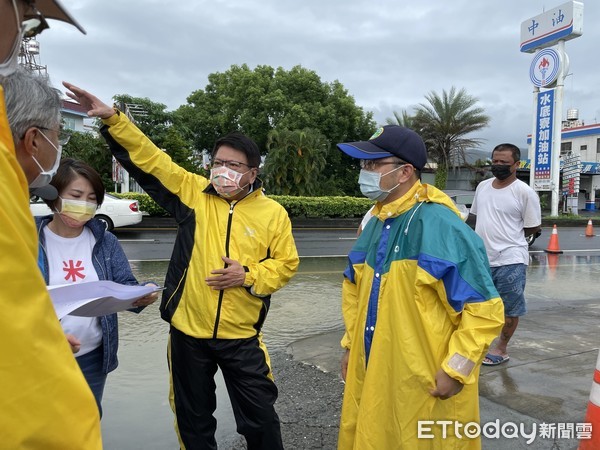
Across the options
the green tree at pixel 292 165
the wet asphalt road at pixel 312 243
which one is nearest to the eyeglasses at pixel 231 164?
the wet asphalt road at pixel 312 243

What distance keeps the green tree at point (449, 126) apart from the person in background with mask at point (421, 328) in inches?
1128

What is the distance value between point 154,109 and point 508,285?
25.7 metres

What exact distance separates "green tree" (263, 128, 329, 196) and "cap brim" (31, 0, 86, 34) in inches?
852

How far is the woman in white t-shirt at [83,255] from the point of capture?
247 cm

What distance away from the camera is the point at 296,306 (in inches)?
252

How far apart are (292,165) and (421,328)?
2129 cm

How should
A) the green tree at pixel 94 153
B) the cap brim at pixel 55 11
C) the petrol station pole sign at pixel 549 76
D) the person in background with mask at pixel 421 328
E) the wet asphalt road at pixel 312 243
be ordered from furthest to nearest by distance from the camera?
the green tree at pixel 94 153, the petrol station pole sign at pixel 549 76, the wet asphalt road at pixel 312 243, the person in background with mask at pixel 421 328, the cap brim at pixel 55 11

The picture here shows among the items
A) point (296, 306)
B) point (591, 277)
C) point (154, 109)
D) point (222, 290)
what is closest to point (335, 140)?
point (154, 109)

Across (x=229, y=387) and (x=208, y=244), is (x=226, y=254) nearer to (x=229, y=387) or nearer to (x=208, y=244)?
(x=208, y=244)

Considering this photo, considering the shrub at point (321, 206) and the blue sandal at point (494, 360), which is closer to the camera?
the blue sandal at point (494, 360)

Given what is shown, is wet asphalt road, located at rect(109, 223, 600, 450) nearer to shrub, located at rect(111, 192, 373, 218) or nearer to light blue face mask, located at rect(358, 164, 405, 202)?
light blue face mask, located at rect(358, 164, 405, 202)

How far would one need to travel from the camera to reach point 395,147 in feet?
7.75

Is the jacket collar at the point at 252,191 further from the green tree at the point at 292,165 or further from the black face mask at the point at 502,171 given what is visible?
the green tree at the point at 292,165

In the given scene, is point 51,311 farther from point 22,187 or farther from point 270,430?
point 270,430
